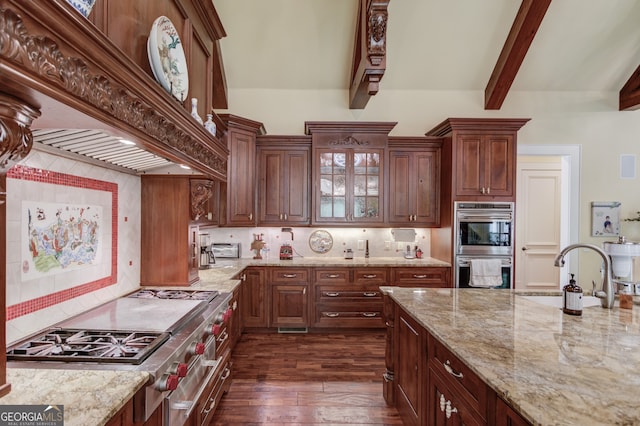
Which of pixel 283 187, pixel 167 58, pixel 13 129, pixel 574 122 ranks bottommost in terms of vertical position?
pixel 13 129

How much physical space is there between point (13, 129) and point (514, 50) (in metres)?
4.77

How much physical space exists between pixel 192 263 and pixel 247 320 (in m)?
1.48

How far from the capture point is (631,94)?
441 cm

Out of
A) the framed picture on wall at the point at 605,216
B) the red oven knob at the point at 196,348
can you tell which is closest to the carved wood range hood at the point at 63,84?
the red oven knob at the point at 196,348

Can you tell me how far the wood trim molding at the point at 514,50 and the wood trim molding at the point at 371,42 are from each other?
1.77 metres

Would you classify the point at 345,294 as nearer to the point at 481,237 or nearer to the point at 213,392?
the point at 481,237

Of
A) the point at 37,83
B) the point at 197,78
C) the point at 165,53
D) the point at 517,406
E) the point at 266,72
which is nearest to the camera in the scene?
the point at 37,83

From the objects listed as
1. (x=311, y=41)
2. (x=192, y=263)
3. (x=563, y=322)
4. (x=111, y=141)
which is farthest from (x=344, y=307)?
(x=311, y=41)

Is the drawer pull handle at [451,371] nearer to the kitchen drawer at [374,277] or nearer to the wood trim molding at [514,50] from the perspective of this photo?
the kitchen drawer at [374,277]

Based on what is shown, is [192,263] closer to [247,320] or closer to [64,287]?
[64,287]

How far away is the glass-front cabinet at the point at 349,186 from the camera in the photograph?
4.13 metres

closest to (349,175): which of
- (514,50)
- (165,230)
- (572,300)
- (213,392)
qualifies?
(165,230)

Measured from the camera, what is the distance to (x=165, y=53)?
1.62 m

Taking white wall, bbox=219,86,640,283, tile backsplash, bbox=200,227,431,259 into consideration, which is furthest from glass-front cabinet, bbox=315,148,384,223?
white wall, bbox=219,86,640,283
